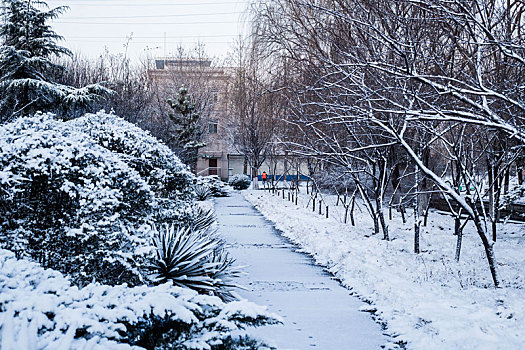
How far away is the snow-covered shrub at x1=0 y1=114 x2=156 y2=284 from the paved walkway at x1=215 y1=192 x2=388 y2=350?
5.79 ft

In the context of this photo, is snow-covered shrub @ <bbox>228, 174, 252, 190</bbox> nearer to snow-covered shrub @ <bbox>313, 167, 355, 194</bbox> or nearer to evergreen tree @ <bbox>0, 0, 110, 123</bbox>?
snow-covered shrub @ <bbox>313, 167, 355, 194</bbox>

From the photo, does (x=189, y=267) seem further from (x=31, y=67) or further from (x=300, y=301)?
(x=31, y=67)

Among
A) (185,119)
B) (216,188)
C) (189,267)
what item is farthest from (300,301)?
(185,119)

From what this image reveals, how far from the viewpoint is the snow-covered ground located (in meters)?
5.13

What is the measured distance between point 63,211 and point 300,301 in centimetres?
334

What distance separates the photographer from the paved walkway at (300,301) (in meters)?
5.33

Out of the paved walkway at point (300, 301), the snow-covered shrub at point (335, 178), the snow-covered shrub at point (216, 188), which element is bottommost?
the paved walkway at point (300, 301)

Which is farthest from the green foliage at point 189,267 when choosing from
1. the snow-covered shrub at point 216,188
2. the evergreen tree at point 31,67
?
the snow-covered shrub at point 216,188

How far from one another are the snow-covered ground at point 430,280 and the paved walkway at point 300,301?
0.28 m

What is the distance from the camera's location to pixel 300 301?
22.7ft

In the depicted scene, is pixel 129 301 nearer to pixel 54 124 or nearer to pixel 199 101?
pixel 54 124

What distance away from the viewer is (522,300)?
20.4ft

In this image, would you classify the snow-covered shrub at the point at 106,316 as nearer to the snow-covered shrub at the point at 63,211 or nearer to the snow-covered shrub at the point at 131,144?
the snow-covered shrub at the point at 63,211

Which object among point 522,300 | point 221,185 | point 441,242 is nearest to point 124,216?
point 522,300
